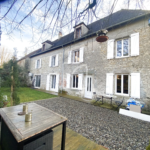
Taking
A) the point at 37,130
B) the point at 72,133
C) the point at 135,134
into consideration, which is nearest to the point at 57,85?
the point at 72,133

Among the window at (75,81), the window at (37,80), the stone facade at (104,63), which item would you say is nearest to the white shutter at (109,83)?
the stone facade at (104,63)

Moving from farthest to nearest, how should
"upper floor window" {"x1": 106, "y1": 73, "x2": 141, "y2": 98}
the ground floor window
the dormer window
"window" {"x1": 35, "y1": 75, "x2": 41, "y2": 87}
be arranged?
"window" {"x1": 35, "y1": 75, "x2": 41, "y2": 87}
the ground floor window
the dormer window
"upper floor window" {"x1": 106, "y1": 73, "x2": 141, "y2": 98}

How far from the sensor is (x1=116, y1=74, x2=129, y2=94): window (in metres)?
5.42

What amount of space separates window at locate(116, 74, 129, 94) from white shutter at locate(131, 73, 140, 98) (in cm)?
35

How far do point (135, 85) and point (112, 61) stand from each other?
215 centimetres

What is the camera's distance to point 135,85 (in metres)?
5.02

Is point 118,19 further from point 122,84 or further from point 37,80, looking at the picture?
point 37,80

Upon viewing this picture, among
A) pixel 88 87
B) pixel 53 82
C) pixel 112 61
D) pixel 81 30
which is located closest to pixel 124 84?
pixel 112 61

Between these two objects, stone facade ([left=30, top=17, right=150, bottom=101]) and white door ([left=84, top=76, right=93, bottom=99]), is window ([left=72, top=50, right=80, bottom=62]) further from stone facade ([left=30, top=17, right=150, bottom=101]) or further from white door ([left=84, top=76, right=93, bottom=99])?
white door ([left=84, top=76, right=93, bottom=99])

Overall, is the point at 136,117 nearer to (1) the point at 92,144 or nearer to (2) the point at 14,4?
(1) the point at 92,144

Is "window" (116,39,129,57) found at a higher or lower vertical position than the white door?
higher

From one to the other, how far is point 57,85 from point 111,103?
20.2 ft

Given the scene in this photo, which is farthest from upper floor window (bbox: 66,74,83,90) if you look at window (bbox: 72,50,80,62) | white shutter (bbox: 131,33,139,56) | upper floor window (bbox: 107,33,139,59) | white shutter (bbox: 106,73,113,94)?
white shutter (bbox: 131,33,139,56)

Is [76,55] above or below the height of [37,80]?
above
